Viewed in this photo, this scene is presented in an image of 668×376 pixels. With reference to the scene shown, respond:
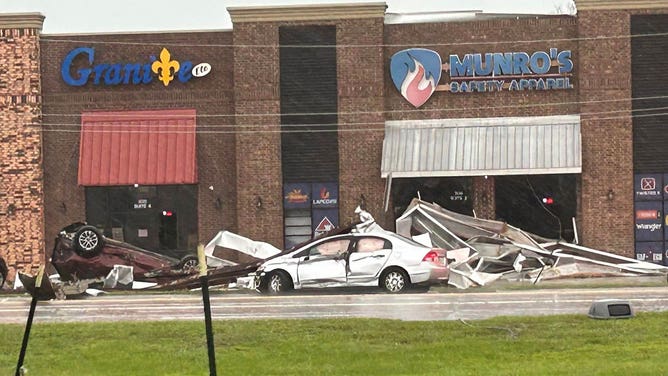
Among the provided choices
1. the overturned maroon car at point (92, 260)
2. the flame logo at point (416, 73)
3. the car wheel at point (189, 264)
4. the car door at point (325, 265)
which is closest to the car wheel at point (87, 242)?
the overturned maroon car at point (92, 260)

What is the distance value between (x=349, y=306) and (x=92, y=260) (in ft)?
39.4

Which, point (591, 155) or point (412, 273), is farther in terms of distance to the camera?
point (591, 155)

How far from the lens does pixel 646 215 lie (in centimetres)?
3672

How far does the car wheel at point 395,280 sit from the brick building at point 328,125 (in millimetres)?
9945

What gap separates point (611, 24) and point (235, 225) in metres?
12.4

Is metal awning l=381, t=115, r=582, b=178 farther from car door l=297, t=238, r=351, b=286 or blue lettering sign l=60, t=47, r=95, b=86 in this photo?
car door l=297, t=238, r=351, b=286

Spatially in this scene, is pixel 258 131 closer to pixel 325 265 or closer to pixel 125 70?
pixel 125 70

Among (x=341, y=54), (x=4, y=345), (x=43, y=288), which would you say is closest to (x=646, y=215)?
(x=341, y=54)

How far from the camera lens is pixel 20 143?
38.4 m

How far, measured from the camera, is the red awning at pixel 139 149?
37.9 metres

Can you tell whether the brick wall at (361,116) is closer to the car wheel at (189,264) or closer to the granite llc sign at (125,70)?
the granite llc sign at (125,70)

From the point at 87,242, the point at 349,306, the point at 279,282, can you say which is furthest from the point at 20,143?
the point at 349,306

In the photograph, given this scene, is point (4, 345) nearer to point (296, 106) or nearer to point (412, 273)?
point (412, 273)

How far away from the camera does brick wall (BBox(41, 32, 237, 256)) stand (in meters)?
38.1
